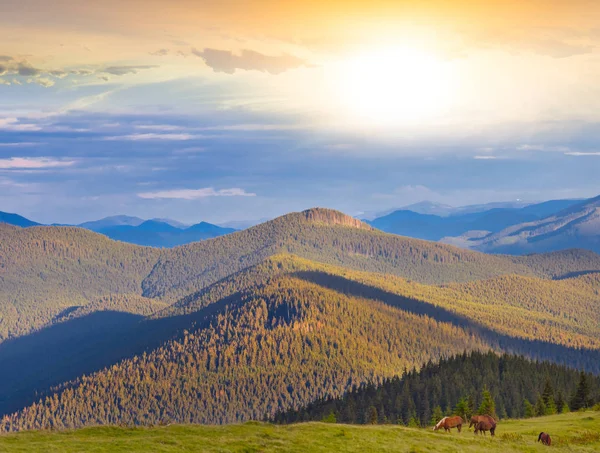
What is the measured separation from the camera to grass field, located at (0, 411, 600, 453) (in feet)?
184

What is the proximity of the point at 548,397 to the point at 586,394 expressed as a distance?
1156 centimetres

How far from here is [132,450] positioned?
2137 inches

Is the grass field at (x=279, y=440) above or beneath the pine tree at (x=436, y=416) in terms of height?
above

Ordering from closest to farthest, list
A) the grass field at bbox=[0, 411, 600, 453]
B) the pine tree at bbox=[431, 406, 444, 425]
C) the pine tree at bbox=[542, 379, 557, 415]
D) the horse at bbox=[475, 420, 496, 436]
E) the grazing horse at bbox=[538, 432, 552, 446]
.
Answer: the grass field at bbox=[0, 411, 600, 453] → the grazing horse at bbox=[538, 432, 552, 446] → the horse at bbox=[475, 420, 496, 436] → the pine tree at bbox=[431, 406, 444, 425] → the pine tree at bbox=[542, 379, 557, 415]

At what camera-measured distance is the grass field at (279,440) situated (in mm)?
56156

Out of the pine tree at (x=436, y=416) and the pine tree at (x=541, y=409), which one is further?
the pine tree at (x=541, y=409)

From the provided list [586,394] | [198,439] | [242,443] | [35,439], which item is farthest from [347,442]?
[586,394]

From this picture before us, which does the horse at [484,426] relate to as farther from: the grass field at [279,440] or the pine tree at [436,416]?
the pine tree at [436,416]

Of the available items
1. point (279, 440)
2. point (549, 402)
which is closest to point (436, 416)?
point (549, 402)

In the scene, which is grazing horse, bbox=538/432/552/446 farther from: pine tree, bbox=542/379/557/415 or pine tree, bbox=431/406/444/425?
pine tree, bbox=542/379/557/415

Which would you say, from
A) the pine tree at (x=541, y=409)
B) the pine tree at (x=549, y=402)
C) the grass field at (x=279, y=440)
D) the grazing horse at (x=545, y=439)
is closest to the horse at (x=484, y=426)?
the grass field at (x=279, y=440)

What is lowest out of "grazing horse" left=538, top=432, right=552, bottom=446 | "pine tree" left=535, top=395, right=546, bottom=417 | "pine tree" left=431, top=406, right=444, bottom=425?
"pine tree" left=431, top=406, right=444, bottom=425

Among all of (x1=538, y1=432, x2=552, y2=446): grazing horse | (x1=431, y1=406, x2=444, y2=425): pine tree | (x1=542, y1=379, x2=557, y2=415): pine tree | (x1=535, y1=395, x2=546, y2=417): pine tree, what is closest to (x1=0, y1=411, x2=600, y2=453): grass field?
(x1=538, y1=432, x2=552, y2=446): grazing horse

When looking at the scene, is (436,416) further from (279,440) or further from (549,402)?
(279,440)
